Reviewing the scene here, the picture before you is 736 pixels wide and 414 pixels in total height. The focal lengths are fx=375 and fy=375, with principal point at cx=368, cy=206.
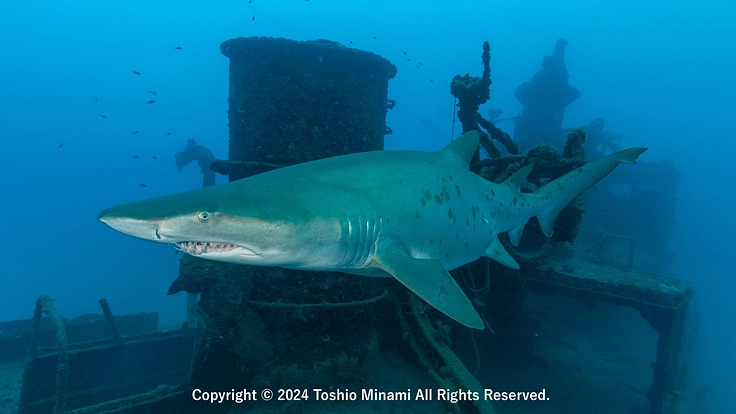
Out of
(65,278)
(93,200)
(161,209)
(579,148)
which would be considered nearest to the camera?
(161,209)

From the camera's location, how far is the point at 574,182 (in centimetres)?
470

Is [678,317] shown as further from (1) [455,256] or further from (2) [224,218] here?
(2) [224,218]

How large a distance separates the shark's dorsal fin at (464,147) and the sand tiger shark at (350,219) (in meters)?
0.01

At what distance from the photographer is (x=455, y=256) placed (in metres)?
3.40

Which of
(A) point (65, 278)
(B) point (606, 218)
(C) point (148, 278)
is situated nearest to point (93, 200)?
(A) point (65, 278)

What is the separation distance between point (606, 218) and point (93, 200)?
211 meters

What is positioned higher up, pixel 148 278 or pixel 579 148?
pixel 579 148

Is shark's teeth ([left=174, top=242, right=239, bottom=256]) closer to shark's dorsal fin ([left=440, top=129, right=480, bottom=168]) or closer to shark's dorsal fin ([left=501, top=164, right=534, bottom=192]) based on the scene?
shark's dorsal fin ([left=440, top=129, right=480, bottom=168])

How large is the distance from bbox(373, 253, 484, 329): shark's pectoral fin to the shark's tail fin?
2661 mm

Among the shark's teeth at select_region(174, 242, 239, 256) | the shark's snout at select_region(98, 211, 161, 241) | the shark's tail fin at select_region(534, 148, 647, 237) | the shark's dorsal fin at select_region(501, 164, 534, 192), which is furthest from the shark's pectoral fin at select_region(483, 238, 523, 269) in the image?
the shark's snout at select_region(98, 211, 161, 241)

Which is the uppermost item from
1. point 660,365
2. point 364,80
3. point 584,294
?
point 364,80

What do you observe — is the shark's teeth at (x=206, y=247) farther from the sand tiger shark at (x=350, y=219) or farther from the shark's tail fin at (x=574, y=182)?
the shark's tail fin at (x=574, y=182)

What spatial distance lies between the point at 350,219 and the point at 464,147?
186cm

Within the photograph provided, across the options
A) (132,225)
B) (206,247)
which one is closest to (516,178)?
(206,247)
